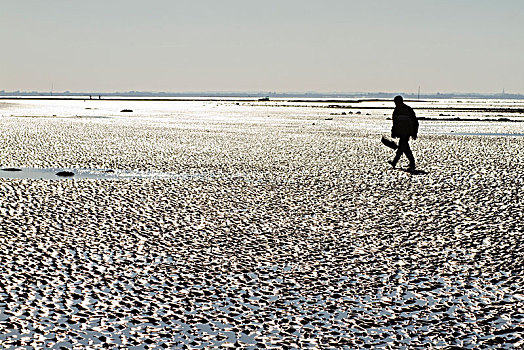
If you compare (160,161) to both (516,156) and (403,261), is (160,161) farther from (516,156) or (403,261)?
(403,261)

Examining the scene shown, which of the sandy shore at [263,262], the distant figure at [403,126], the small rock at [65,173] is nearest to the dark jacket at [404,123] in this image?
the distant figure at [403,126]

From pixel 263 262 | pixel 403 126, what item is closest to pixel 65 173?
pixel 403 126

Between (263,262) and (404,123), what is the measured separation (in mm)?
12752

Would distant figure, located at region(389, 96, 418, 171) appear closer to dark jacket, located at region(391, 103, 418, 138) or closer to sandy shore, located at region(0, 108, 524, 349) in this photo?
dark jacket, located at region(391, 103, 418, 138)

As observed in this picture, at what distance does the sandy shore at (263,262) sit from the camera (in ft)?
19.4

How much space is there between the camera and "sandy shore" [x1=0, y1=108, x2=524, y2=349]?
5902mm

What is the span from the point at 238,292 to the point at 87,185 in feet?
30.4

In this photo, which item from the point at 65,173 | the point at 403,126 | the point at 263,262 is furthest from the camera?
the point at 403,126

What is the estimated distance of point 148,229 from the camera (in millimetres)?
10500

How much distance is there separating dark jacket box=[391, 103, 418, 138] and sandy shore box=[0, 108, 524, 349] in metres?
2.57

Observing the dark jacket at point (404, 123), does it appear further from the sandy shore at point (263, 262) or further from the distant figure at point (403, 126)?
the sandy shore at point (263, 262)

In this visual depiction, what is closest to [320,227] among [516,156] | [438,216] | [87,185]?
[438,216]

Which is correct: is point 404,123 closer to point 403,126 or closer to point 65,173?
point 403,126

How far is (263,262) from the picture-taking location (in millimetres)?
8477
